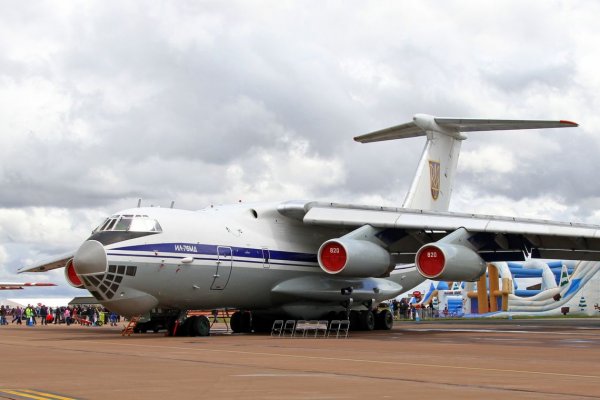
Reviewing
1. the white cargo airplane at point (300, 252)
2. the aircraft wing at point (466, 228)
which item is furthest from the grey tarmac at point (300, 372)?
the aircraft wing at point (466, 228)

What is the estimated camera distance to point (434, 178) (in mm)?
28125

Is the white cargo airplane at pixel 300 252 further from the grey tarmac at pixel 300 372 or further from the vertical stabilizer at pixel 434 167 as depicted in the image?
the grey tarmac at pixel 300 372

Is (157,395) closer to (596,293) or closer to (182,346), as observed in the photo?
(182,346)

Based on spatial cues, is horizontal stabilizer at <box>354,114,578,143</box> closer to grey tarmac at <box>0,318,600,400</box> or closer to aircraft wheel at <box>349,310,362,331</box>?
aircraft wheel at <box>349,310,362,331</box>

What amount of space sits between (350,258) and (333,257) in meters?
0.56

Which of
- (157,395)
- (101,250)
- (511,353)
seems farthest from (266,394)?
(101,250)

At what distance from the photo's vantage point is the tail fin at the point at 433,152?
27.4 m

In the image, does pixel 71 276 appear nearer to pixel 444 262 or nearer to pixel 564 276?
pixel 444 262

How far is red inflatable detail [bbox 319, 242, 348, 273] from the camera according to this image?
71.5ft

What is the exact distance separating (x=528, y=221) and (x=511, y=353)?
9.64 meters

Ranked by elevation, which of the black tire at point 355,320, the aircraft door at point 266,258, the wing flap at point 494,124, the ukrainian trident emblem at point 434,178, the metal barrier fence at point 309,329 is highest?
the wing flap at point 494,124

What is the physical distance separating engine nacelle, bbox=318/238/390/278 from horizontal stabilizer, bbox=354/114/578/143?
231 inches

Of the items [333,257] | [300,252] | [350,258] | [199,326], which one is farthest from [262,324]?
[350,258]

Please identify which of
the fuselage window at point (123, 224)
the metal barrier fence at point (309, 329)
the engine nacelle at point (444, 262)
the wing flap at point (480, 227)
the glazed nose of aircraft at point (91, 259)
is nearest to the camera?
the glazed nose of aircraft at point (91, 259)
